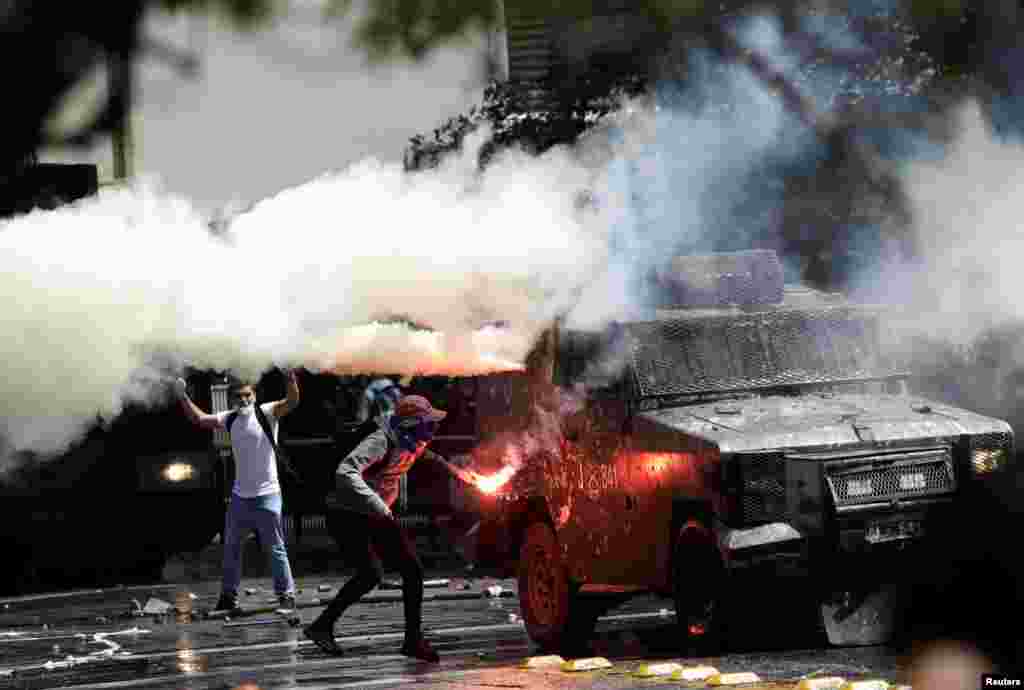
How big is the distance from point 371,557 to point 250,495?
3.61 meters

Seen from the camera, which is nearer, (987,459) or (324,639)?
(987,459)

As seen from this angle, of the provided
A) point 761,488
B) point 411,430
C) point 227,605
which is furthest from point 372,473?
point 227,605

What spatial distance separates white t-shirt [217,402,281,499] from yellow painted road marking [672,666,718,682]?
6283 mm

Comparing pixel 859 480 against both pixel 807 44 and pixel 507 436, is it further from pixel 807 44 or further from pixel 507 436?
pixel 807 44

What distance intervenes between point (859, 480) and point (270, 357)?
5.46 meters

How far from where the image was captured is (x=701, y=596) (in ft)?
32.0

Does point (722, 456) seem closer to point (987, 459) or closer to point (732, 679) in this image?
point (732, 679)

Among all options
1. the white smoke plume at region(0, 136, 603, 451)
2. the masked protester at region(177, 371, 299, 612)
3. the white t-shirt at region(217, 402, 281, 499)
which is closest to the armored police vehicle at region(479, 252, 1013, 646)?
the white smoke plume at region(0, 136, 603, 451)

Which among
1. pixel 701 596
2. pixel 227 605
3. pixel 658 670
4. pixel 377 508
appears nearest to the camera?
pixel 658 670

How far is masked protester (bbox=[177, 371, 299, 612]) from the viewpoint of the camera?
47.5 feet

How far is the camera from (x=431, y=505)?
66.9 feet

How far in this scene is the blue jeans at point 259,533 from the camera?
47.3 ft

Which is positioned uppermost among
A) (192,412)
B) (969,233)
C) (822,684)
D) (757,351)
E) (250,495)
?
(969,233)

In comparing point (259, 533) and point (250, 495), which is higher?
point (250, 495)
